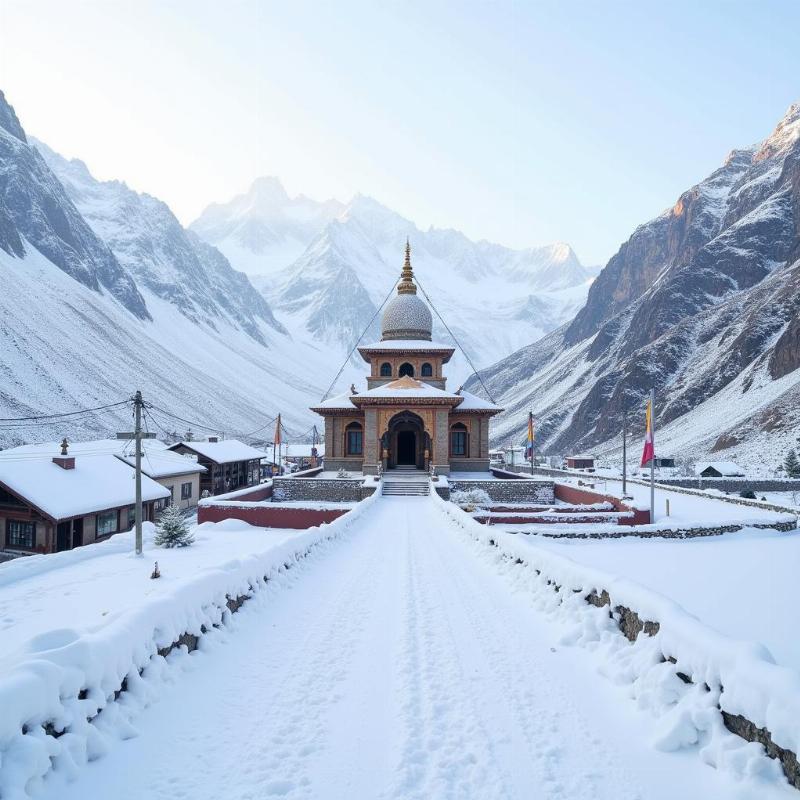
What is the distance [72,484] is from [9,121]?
17635 cm

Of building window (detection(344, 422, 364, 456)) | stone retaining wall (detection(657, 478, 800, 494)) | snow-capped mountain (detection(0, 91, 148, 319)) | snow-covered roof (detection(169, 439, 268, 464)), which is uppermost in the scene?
snow-capped mountain (detection(0, 91, 148, 319))

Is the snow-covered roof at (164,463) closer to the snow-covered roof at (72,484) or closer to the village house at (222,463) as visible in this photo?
the village house at (222,463)

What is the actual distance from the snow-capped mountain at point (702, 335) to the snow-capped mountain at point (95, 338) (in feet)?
225

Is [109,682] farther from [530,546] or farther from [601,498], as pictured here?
[601,498]

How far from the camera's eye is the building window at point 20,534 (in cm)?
2489

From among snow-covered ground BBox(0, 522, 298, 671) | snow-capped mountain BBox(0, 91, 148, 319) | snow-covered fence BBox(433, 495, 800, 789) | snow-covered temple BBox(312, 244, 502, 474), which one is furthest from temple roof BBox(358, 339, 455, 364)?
snow-capped mountain BBox(0, 91, 148, 319)

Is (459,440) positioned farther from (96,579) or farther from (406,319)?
(96,579)

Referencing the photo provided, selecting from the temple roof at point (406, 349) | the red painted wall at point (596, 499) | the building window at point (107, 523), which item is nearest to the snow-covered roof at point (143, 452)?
the building window at point (107, 523)

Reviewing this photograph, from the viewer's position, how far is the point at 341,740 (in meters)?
4.68

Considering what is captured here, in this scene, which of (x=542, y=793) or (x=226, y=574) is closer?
(x=542, y=793)

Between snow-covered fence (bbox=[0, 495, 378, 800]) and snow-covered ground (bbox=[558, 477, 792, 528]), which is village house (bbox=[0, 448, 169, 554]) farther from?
snow-covered ground (bbox=[558, 477, 792, 528])

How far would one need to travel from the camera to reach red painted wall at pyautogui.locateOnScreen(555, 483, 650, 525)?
73.4 ft

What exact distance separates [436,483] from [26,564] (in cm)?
1798

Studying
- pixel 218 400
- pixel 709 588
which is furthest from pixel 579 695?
pixel 218 400
